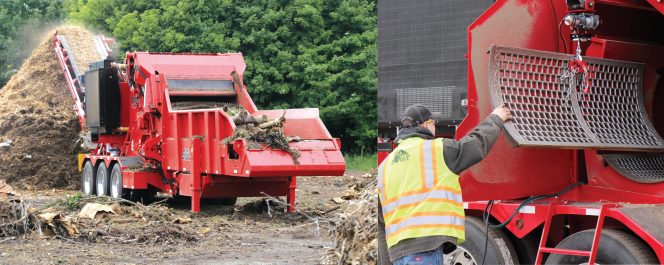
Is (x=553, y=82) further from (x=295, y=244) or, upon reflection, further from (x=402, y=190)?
(x=295, y=244)

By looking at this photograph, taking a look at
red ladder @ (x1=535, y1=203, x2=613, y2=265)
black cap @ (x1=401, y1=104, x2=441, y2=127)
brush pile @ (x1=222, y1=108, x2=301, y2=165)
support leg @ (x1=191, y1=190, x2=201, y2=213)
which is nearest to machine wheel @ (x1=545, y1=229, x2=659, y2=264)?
red ladder @ (x1=535, y1=203, x2=613, y2=265)

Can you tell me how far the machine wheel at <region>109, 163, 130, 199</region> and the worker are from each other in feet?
38.4

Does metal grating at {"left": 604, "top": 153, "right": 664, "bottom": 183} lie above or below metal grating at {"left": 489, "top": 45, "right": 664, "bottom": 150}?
below

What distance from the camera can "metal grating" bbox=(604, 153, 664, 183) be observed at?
6168 millimetres

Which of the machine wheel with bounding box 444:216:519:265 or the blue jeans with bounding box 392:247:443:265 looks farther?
the machine wheel with bounding box 444:216:519:265

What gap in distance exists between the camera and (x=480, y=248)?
6562 mm

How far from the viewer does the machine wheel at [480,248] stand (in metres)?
6.45

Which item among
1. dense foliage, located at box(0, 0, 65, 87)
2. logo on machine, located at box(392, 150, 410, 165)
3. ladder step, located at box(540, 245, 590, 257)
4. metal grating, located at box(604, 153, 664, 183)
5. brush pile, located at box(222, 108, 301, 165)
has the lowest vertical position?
ladder step, located at box(540, 245, 590, 257)

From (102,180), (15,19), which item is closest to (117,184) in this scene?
(102,180)

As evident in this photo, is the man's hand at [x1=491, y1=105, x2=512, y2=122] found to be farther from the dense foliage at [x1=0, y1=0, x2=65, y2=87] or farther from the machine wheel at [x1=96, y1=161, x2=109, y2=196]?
the dense foliage at [x1=0, y1=0, x2=65, y2=87]

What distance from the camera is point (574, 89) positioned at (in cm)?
614

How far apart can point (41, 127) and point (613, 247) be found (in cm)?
1683

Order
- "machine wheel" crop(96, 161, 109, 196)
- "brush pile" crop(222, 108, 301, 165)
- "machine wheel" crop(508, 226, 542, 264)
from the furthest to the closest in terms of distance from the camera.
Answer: "machine wheel" crop(96, 161, 109, 196), "brush pile" crop(222, 108, 301, 165), "machine wheel" crop(508, 226, 542, 264)

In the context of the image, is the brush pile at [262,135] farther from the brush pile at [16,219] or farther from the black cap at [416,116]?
the black cap at [416,116]
